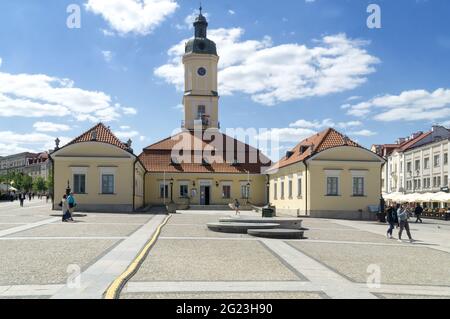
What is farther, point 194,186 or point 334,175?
point 194,186

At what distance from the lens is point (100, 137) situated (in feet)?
136

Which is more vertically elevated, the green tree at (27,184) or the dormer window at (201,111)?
the dormer window at (201,111)

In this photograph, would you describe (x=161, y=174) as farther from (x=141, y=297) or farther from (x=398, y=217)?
(x=141, y=297)

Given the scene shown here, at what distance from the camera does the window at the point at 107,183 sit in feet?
132

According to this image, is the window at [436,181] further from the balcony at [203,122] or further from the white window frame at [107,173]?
the white window frame at [107,173]

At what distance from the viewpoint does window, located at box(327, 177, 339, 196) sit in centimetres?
3769

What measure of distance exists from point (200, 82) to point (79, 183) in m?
25.7

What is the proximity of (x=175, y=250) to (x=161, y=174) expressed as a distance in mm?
37966

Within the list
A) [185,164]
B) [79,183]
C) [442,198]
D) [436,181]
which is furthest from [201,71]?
[442,198]

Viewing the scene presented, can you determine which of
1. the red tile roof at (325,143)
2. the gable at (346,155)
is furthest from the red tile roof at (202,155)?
the gable at (346,155)

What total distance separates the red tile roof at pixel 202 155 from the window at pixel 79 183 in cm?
1274

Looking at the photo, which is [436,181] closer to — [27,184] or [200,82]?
[200,82]

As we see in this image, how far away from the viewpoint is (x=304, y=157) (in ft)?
127
